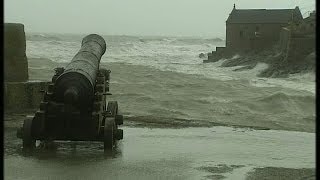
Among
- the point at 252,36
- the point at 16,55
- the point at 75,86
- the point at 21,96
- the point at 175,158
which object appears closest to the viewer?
the point at 175,158

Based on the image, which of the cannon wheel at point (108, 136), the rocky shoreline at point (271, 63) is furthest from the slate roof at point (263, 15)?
the cannon wheel at point (108, 136)

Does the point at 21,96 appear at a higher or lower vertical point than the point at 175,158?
higher

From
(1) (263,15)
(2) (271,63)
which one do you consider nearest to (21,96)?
(2) (271,63)

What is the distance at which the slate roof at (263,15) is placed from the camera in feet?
177

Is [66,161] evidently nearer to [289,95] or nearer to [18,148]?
[18,148]

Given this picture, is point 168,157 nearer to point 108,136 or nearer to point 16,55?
point 108,136

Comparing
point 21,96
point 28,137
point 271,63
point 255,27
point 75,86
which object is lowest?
point 271,63

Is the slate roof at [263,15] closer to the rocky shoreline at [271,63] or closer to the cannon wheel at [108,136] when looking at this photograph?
the rocky shoreline at [271,63]

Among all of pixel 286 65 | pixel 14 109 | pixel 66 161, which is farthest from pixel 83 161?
pixel 286 65

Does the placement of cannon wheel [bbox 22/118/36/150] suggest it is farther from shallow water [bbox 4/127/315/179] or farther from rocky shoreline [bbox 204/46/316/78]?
rocky shoreline [bbox 204/46/316/78]

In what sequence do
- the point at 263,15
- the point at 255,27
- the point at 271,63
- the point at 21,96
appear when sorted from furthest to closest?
the point at 263,15 < the point at 255,27 < the point at 271,63 < the point at 21,96

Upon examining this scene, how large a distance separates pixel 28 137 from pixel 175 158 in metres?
2.12

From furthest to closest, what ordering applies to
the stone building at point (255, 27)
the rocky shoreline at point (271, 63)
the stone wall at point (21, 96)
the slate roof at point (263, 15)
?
1. the slate roof at point (263, 15)
2. the stone building at point (255, 27)
3. the rocky shoreline at point (271, 63)
4. the stone wall at point (21, 96)

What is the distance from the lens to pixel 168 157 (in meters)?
6.75
